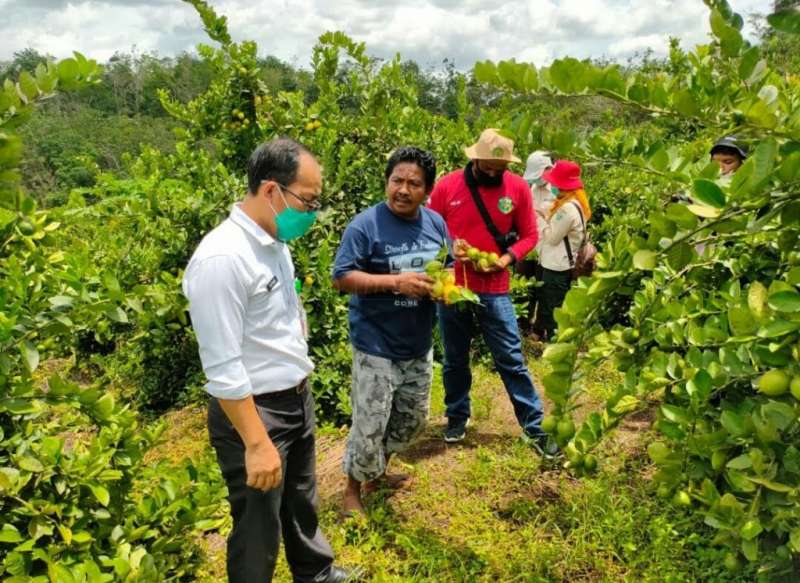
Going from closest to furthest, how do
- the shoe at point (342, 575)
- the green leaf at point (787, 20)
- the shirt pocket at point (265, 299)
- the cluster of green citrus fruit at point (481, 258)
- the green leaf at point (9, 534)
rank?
the green leaf at point (787, 20) → the green leaf at point (9, 534) → the shirt pocket at point (265, 299) → the shoe at point (342, 575) → the cluster of green citrus fruit at point (481, 258)

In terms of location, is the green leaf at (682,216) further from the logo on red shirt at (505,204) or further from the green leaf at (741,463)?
the logo on red shirt at (505,204)

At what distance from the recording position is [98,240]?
6.39 meters

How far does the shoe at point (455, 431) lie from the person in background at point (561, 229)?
1462mm

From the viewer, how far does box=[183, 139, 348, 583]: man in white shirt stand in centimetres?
177

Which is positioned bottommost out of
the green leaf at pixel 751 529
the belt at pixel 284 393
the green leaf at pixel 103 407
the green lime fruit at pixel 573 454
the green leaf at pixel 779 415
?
the belt at pixel 284 393

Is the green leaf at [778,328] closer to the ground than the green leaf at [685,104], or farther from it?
closer to the ground

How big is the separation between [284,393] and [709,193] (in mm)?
1536

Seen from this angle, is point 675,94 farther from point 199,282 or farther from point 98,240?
point 98,240

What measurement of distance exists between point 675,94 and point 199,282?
135 cm

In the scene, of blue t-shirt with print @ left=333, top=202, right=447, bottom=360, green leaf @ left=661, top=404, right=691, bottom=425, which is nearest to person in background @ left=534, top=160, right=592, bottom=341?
blue t-shirt with print @ left=333, top=202, right=447, bottom=360

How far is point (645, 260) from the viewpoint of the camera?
0.91 metres

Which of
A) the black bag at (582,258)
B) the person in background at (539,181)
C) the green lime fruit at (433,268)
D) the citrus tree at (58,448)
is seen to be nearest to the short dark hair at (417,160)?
the green lime fruit at (433,268)

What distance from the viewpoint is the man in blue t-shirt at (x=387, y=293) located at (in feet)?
8.33

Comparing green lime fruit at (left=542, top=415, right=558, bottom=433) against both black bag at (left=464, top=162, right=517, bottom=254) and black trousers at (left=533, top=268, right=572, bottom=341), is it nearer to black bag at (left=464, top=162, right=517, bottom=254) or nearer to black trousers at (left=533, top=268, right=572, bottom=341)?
black bag at (left=464, top=162, right=517, bottom=254)
